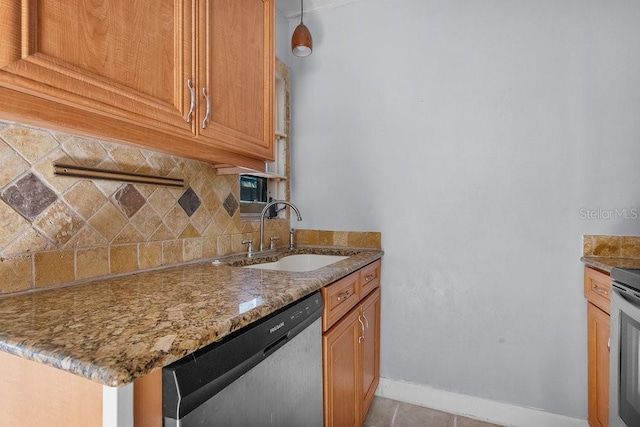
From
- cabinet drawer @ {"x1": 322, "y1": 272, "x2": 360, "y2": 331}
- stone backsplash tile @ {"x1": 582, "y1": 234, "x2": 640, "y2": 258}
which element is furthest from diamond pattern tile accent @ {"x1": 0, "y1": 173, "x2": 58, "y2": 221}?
stone backsplash tile @ {"x1": 582, "y1": 234, "x2": 640, "y2": 258}

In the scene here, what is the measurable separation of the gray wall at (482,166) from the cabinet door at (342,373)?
587 mm

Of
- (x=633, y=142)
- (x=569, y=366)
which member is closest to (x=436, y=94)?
(x=633, y=142)

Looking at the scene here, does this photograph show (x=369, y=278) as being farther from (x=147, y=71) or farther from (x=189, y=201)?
(x=147, y=71)

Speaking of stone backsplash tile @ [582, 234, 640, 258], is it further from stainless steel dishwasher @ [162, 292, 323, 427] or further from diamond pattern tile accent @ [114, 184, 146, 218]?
diamond pattern tile accent @ [114, 184, 146, 218]

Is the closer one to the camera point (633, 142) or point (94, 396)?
point (94, 396)

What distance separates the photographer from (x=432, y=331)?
1975mm

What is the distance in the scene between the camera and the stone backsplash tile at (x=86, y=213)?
88 centimetres

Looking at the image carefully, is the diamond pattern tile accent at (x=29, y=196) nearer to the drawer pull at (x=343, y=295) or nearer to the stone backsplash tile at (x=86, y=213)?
the stone backsplash tile at (x=86, y=213)

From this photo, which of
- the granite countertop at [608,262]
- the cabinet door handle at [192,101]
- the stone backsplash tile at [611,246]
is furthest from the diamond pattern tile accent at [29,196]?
the stone backsplash tile at [611,246]

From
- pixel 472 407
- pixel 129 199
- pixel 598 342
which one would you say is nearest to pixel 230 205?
pixel 129 199

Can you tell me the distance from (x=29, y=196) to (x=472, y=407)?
2.32 m

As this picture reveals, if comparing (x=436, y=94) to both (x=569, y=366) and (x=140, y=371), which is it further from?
(x=140, y=371)

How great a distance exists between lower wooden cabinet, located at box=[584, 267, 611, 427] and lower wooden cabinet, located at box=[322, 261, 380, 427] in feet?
3.56

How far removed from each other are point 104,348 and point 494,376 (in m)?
2.05
